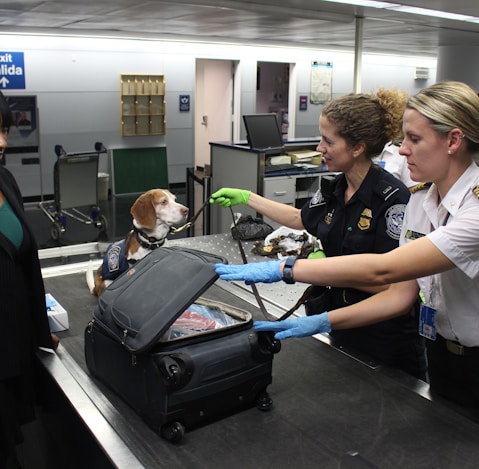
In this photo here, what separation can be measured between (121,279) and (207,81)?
35.2 feet

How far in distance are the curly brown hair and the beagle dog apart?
0.89 meters

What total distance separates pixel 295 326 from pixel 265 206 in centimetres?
85

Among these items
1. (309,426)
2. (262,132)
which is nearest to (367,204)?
(309,426)

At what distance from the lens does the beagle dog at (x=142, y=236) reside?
2.40 m

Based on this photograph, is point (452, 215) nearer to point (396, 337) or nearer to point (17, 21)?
point (396, 337)

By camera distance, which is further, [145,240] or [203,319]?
[145,240]

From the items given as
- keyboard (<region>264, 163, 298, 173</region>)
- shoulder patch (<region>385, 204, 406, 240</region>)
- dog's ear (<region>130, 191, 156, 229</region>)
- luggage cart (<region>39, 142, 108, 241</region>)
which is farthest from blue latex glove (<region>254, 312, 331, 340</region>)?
luggage cart (<region>39, 142, 108, 241</region>)

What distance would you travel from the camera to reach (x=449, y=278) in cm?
158

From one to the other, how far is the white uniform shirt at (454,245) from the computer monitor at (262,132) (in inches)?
157

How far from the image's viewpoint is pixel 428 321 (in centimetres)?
165

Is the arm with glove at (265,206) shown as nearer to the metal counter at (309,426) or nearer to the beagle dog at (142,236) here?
the beagle dog at (142,236)

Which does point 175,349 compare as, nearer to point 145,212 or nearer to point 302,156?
point 145,212

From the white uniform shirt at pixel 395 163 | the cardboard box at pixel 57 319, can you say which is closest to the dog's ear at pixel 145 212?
the cardboard box at pixel 57 319

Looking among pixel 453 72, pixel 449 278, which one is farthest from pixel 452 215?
pixel 453 72
